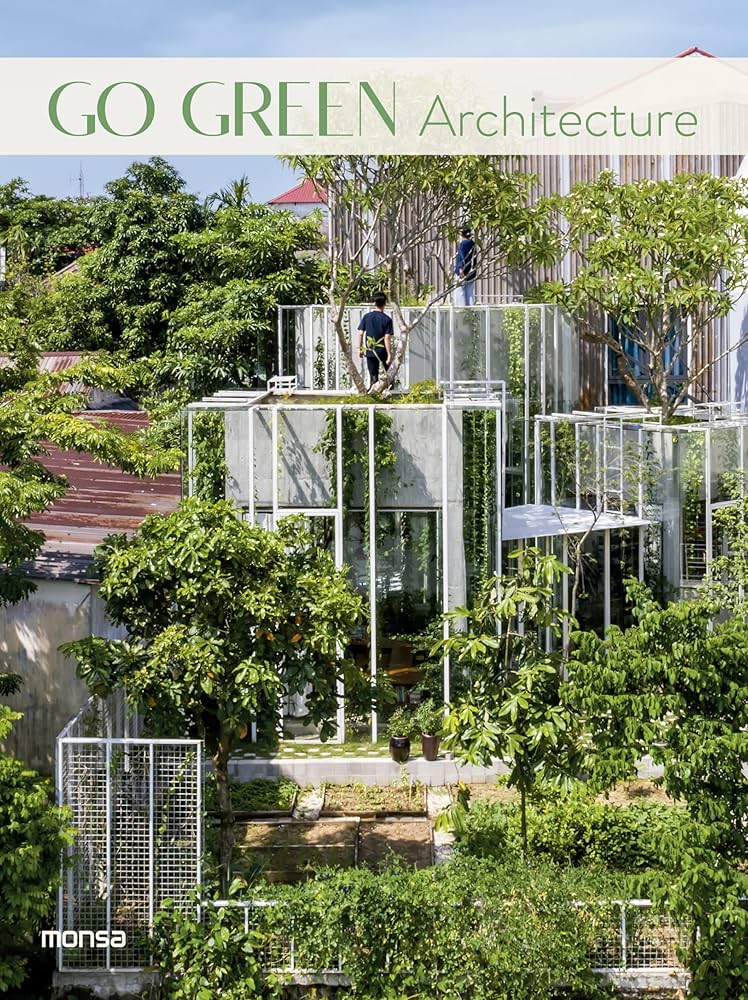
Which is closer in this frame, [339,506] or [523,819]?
[523,819]

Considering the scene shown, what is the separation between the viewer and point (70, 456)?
1817 cm

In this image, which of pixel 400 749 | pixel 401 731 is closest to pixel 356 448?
pixel 401 731

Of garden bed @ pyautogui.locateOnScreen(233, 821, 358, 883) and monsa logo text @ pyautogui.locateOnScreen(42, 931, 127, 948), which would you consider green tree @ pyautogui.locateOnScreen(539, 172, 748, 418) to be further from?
monsa logo text @ pyautogui.locateOnScreen(42, 931, 127, 948)

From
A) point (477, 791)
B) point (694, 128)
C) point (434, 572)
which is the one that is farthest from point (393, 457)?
point (694, 128)

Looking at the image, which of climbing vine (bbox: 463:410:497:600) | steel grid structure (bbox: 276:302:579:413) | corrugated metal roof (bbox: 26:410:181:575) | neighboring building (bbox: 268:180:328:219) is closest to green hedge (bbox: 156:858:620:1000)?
corrugated metal roof (bbox: 26:410:181:575)

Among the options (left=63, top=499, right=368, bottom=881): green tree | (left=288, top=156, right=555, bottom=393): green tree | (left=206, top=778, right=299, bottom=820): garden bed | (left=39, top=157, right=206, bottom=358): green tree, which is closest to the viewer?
(left=63, top=499, right=368, bottom=881): green tree

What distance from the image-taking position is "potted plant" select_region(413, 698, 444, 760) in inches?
563

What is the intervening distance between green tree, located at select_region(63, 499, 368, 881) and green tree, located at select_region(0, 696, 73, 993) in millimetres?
1095

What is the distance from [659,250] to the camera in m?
20.6

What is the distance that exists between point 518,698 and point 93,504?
7.21 meters

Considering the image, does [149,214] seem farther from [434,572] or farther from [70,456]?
[434,572]

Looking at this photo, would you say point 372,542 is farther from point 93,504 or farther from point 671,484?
point 671,484

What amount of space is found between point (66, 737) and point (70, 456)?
27.6 ft

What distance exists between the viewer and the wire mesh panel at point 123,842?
33.0 feet
